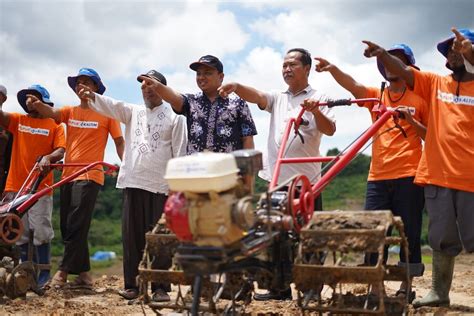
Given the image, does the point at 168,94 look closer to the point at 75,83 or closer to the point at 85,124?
the point at 85,124

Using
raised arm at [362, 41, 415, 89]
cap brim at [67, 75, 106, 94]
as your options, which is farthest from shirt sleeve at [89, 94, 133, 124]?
raised arm at [362, 41, 415, 89]

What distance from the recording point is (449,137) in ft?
14.7

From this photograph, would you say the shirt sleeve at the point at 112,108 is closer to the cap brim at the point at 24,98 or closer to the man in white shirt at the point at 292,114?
the man in white shirt at the point at 292,114

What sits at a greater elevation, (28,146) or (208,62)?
(208,62)

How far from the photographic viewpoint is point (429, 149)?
461 centimetres

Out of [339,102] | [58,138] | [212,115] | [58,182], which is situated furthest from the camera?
Answer: [58,138]

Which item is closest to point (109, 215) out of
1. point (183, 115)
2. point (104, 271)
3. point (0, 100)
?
point (104, 271)

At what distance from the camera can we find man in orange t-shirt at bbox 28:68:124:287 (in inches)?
243

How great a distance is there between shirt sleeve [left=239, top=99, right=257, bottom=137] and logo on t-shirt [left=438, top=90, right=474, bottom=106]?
161 cm

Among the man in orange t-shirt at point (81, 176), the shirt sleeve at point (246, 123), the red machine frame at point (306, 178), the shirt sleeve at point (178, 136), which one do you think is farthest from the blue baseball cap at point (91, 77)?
the red machine frame at point (306, 178)

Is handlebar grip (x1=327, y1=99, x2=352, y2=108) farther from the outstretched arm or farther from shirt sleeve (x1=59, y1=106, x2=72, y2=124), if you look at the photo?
shirt sleeve (x1=59, y1=106, x2=72, y2=124)

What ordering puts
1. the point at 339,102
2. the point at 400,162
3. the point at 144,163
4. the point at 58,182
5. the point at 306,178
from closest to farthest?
the point at 306,178, the point at 339,102, the point at 400,162, the point at 144,163, the point at 58,182

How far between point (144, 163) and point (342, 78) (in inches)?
75.4

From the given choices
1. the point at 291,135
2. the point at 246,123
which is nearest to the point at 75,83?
the point at 246,123
